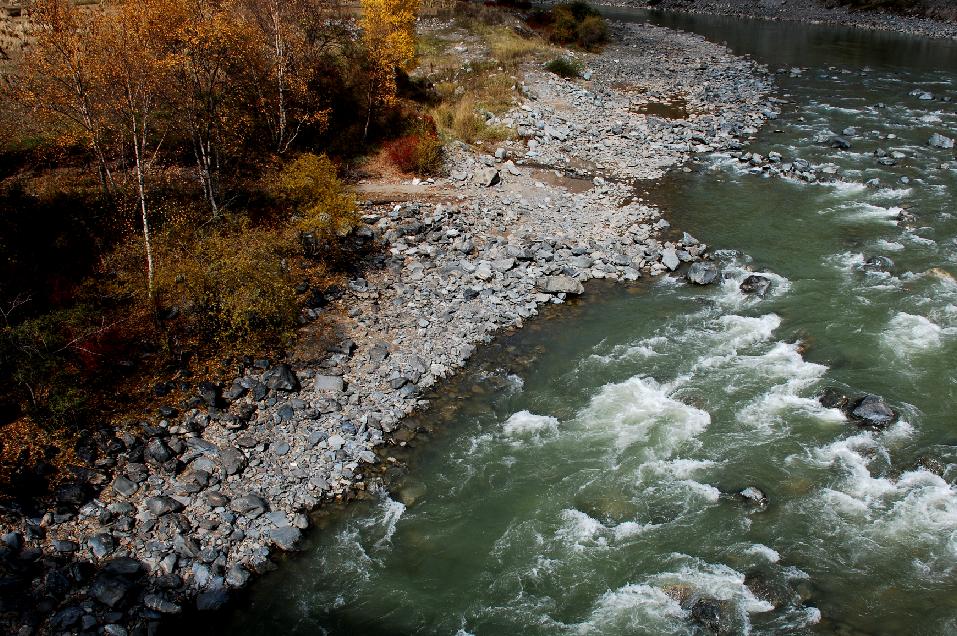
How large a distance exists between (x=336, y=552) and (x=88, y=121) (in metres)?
13.7

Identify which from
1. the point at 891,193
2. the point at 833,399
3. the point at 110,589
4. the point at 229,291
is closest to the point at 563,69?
the point at 891,193

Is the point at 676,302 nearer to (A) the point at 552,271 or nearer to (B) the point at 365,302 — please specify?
(A) the point at 552,271

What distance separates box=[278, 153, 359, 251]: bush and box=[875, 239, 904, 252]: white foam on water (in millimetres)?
18760

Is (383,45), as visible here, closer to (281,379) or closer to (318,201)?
(318,201)

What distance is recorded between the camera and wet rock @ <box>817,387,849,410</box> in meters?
14.8

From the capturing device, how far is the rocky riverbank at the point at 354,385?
11.2 meters

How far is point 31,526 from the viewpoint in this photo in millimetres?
11617

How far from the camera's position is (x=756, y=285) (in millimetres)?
19719

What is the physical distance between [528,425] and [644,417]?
2.85 m

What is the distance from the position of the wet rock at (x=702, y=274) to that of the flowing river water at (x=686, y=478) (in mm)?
455

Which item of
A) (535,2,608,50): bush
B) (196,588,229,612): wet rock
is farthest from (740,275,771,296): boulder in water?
(535,2,608,50): bush

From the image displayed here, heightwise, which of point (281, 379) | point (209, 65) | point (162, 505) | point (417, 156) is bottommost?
point (162, 505)

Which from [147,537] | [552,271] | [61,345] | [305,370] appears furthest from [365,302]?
[147,537]

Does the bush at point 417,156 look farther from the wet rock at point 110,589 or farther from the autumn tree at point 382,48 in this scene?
the wet rock at point 110,589
